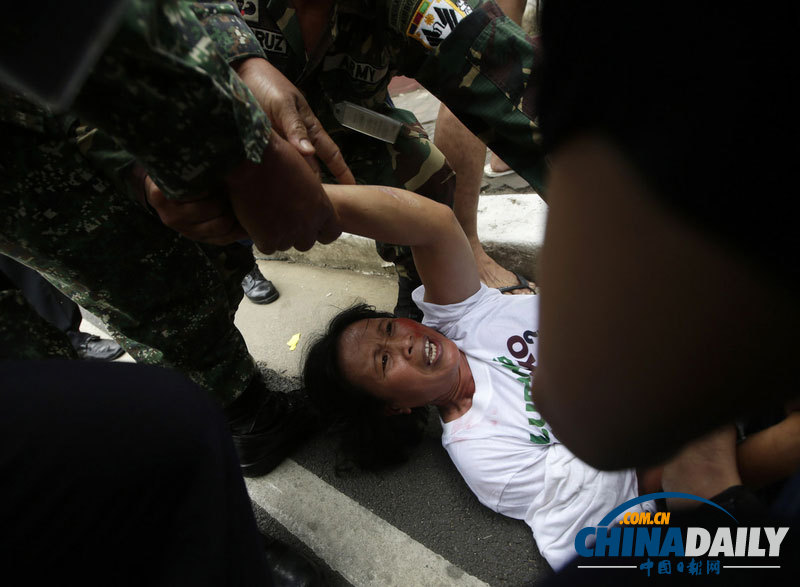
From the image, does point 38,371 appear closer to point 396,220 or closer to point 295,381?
point 396,220

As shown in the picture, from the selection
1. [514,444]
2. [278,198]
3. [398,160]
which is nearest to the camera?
[278,198]

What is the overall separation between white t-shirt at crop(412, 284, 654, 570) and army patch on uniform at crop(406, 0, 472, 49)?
84 centimetres

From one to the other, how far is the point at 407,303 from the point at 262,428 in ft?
2.82

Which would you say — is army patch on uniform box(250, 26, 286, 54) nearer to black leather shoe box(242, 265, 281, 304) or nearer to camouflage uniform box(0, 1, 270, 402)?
camouflage uniform box(0, 1, 270, 402)

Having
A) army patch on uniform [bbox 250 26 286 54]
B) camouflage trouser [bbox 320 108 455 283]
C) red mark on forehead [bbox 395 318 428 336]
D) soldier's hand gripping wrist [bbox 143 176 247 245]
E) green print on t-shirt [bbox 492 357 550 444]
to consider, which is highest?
army patch on uniform [bbox 250 26 286 54]

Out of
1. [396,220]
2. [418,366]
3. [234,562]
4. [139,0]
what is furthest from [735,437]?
[139,0]

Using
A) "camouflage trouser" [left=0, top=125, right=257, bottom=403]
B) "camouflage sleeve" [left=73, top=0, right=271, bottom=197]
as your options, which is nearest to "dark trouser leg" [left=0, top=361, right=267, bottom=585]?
"camouflage sleeve" [left=73, top=0, right=271, bottom=197]

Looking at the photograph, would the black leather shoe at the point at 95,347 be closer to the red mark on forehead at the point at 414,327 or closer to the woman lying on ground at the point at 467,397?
the woman lying on ground at the point at 467,397

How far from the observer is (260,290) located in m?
2.63

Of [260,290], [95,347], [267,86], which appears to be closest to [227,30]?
[267,86]

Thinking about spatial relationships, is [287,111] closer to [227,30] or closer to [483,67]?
[227,30]

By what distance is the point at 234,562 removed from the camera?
25.9 inches

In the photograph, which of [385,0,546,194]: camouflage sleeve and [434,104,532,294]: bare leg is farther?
[434,104,532,294]: bare leg

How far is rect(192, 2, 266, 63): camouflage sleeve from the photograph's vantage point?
3.87ft
